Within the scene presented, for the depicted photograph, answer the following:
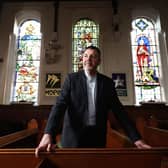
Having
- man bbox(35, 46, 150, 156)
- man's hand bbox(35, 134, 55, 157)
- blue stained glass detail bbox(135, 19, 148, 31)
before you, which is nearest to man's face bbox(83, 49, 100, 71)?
man bbox(35, 46, 150, 156)

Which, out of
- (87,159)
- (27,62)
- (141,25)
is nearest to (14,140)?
(87,159)

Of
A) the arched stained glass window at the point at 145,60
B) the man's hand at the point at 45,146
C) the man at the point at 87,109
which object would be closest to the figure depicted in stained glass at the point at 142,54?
the arched stained glass window at the point at 145,60

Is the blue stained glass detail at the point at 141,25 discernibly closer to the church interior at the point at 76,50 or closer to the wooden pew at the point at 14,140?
the church interior at the point at 76,50

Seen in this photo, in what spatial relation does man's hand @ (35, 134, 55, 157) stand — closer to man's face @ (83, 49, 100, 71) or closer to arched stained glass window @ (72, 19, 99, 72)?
man's face @ (83, 49, 100, 71)

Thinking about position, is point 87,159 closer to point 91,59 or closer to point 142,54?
point 91,59

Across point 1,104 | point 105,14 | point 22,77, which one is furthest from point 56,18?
point 1,104

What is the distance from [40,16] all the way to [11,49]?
1530 mm

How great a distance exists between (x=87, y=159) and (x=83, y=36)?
5.71m

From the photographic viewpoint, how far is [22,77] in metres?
6.16

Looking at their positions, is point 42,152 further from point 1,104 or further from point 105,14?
point 105,14

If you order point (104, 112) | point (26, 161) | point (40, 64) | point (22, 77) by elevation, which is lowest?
point (26, 161)

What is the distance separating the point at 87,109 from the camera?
5.32ft

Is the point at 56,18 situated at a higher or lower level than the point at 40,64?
higher

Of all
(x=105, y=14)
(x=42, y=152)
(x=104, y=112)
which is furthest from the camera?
(x=105, y=14)
